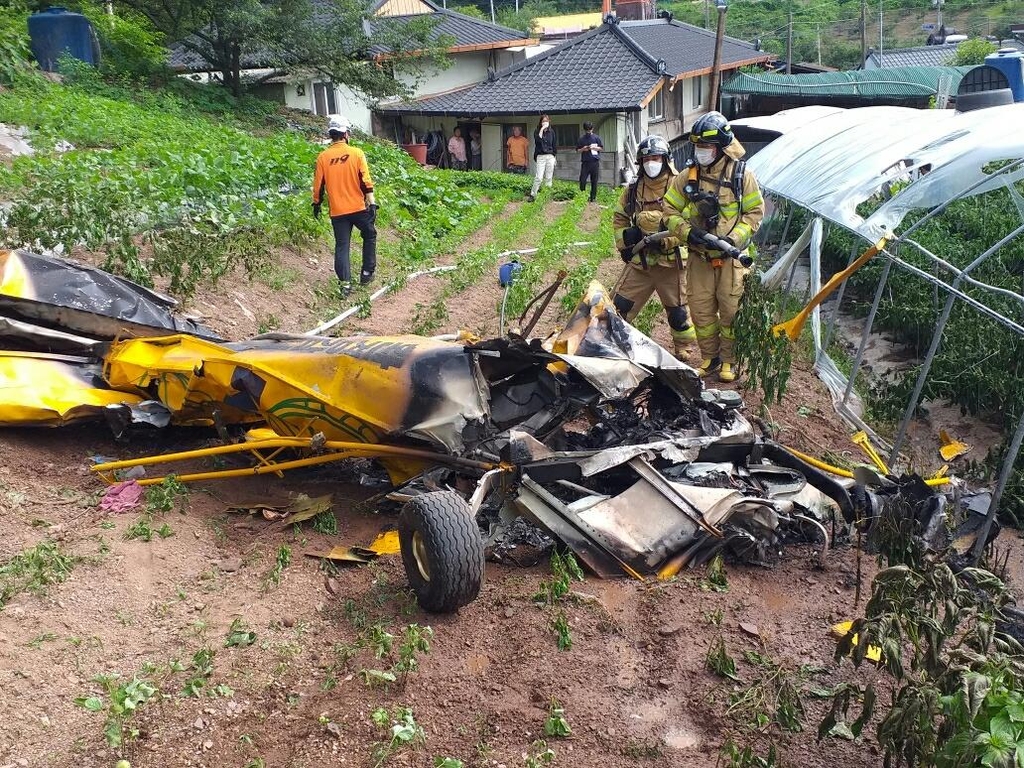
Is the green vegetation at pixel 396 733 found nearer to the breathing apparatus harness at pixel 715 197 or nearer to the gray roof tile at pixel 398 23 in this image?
the breathing apparatus harness at pixel 715 197

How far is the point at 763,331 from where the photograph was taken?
6984 mm

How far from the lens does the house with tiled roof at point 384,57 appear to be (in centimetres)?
2291

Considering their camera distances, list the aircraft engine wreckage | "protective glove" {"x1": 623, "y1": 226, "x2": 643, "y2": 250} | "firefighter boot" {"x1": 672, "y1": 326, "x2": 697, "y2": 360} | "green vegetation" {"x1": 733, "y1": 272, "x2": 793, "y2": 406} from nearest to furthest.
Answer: the aircraft engine wreckage, "green vegetation" {"x1": 733, "y1": 272, "x2": 793, "y2": 406}, "protective glove" {"x1": 623, "y1": 226, "x2": 643, "y2": 250}, "firefighter boot" {"x1": 672, "y1": 326, "x2": 697, "y2": 360}

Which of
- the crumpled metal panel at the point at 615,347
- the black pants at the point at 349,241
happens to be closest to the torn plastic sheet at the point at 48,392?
the crumpled metal panel at the point at 615,347

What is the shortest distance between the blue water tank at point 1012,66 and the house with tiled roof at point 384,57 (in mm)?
13347

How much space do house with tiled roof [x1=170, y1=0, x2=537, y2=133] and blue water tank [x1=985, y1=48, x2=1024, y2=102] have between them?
43.8ft

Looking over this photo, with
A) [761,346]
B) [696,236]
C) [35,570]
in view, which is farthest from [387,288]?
[35,570]

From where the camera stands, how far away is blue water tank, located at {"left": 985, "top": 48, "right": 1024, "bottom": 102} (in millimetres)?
14602

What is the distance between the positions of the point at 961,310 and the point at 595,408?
4461 mm

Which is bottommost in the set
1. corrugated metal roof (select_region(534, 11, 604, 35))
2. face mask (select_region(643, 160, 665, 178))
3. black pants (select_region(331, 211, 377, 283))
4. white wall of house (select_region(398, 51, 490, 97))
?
black pants (select_region(331, 211, 377, 283))

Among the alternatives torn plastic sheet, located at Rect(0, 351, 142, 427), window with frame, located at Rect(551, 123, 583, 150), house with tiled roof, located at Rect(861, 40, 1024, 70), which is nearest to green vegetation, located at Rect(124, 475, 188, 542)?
torn plastic sheet, located at Rect(0, 351, 142, 427)

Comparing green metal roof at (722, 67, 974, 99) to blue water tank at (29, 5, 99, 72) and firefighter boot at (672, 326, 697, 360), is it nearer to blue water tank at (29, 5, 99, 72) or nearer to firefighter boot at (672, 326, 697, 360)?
blue water tank at (29, 5, 99, 72)

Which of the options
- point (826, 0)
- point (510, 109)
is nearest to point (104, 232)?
point (510, 109)

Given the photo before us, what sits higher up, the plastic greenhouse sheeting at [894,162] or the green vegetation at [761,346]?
the plastic greenhouse sheeting at [894,162]
